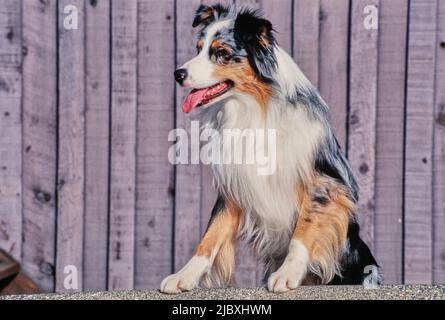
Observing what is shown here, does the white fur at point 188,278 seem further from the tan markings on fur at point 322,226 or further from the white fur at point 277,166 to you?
the tan markings on fur at point 322,226

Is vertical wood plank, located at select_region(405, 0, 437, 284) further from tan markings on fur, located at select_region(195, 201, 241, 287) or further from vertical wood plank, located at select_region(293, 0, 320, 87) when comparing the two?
tan markings on fur, located at select_region(195, 201, 241, 287)

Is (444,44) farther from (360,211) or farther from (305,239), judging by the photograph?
(305,239)

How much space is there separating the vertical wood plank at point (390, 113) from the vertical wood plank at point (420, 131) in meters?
0.04

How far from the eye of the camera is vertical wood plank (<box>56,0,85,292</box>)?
12.2 ft

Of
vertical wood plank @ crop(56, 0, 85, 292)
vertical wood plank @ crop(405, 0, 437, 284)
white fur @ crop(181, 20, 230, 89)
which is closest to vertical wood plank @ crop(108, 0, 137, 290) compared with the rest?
vertical wood plank @ crop(56, 0, 85, 292)

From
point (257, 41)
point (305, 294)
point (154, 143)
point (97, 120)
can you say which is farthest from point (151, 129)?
point (305, 294)

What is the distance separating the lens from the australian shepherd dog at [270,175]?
3301 mm

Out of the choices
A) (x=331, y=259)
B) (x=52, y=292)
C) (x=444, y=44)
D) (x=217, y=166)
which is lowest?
(x=52, y=292)

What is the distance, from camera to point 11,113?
148 inches

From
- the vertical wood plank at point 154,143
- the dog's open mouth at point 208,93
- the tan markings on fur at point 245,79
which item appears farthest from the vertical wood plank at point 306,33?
the vertical wood plank at point 154,143

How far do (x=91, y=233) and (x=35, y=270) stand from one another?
1.20ft

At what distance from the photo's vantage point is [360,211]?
364 cm
